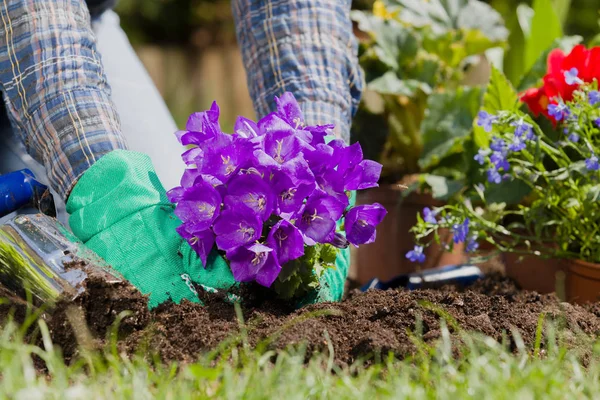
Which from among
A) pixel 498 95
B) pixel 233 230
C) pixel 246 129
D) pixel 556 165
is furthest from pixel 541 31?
pixel 233 230

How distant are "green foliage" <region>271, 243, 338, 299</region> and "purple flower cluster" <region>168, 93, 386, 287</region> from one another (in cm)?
3

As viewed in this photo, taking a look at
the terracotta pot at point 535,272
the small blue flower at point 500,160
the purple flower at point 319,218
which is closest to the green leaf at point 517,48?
the terracotta pot at point 535,272

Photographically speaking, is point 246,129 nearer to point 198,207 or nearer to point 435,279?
point 198,207

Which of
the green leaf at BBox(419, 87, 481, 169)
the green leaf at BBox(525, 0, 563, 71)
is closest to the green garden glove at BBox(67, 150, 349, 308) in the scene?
the green leaf at BBox(419, 87, 481, 169)

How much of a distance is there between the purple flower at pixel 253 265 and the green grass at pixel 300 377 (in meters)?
0.15

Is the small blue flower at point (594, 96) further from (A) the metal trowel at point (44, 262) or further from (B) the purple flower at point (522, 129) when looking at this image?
(A) the metal trowel at point (44, 262)

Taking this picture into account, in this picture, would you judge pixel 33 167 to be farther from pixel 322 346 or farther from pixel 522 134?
pixel 522 134

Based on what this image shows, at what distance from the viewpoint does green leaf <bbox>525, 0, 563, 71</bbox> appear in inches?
94.3

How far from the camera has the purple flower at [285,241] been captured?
4.25 feet

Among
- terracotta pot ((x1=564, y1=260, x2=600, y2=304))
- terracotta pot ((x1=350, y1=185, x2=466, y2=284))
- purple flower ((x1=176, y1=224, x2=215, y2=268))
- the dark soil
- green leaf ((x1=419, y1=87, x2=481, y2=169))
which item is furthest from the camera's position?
terracotta pot ((x1=350, y1=185, x2=466, y2=284))

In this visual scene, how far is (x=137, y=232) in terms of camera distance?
4.64ft

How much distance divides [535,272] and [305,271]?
2.75 ft

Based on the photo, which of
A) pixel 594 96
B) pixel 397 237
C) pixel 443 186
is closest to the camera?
pixel 594 96

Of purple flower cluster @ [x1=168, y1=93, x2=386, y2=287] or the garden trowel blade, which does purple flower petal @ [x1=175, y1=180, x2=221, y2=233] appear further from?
the garden trowel blade
